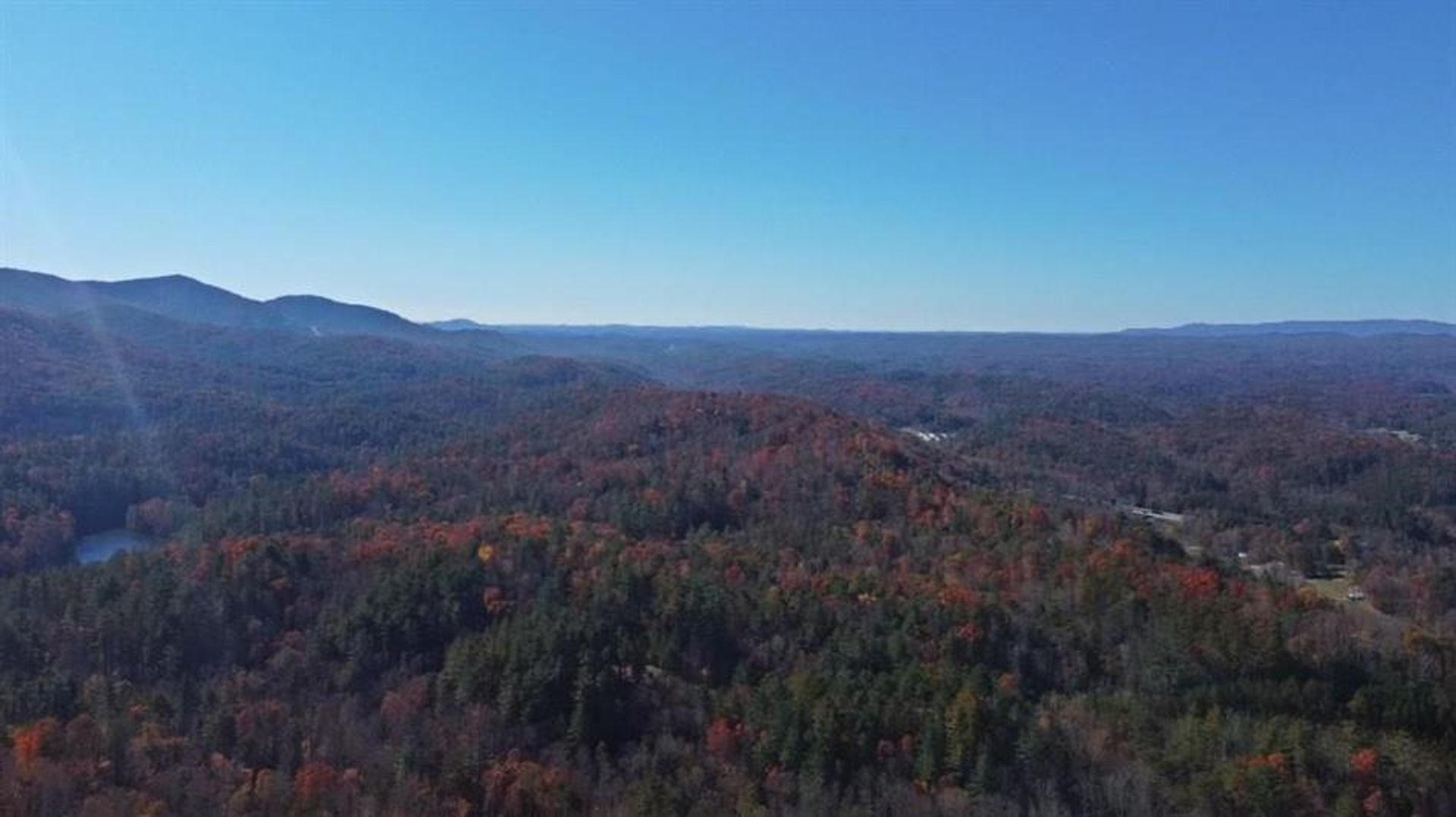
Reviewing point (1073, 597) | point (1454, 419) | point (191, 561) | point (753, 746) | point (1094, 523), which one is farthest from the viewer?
point (1454, 419)

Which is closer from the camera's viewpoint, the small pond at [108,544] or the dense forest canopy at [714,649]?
the dense forest canopy at [714,649]

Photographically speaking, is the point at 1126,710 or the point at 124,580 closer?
the point at 1126,710

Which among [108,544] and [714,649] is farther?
[108,544]

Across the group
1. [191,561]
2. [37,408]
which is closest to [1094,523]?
[191,561]

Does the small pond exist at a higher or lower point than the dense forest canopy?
lower

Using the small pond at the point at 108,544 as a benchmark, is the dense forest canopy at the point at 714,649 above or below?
above

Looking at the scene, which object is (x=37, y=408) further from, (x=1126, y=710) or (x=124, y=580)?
(x=1126, y=710)

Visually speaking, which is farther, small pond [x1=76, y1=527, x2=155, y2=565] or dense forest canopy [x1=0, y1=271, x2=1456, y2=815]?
small pond [x1=76, y1=527, x2=155, y2=565]

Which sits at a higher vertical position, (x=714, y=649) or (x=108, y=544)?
(x=714, y=649)
